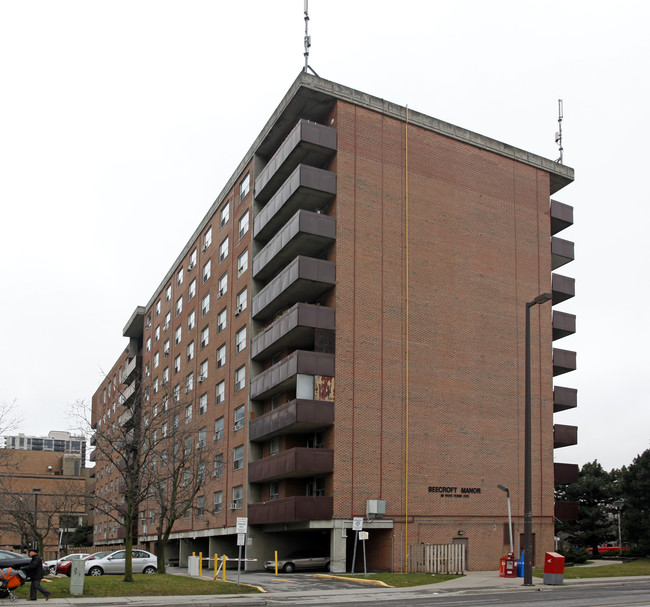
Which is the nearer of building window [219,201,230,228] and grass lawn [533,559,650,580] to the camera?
grass lawn [533,559,650,580]

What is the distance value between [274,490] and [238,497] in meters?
3.86

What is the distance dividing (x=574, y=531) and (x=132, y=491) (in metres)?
40.9

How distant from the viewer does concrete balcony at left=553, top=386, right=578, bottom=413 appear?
159 ft

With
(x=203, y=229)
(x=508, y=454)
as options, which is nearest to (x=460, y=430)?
(x=508, y=454)

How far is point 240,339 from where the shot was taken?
51.2 meters

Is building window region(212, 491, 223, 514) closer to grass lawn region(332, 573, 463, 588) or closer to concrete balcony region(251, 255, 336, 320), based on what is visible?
concrete balcony region(251, 255, 336, 320)

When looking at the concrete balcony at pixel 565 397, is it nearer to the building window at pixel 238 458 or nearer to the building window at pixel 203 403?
the building window at pixel 238 458

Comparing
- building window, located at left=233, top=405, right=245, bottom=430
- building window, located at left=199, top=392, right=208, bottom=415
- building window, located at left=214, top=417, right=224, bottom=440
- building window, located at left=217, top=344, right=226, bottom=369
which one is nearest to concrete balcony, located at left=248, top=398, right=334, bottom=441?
building window, located at left=233, top=405, right=245, bottom=430

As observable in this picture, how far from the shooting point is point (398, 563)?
127 ft

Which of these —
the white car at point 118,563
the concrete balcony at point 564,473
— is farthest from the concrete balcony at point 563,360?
the white car at point 118,563

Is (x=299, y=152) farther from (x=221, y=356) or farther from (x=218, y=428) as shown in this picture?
(x=218, y=428)

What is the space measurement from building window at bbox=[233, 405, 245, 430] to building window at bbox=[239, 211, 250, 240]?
1165cm

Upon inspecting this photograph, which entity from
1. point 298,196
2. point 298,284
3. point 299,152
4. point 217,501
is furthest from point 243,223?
point 217,501

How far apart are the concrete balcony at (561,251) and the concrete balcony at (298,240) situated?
1628 cm
